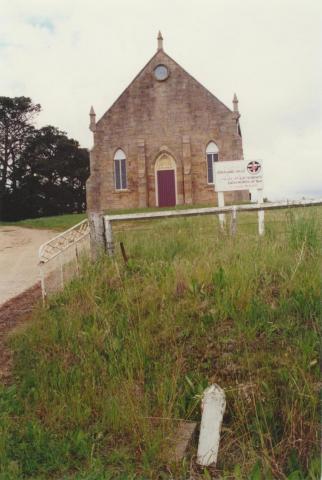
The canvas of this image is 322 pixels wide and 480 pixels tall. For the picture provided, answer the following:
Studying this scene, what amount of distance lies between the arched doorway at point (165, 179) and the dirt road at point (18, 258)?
10355 millimetres

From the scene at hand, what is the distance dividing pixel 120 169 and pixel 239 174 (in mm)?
18991

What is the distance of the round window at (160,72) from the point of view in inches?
1127

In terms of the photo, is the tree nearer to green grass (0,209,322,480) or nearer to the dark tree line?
the dark tree line

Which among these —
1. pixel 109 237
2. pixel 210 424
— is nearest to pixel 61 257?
pixel 109 237

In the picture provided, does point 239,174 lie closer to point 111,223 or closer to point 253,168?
point 253,168

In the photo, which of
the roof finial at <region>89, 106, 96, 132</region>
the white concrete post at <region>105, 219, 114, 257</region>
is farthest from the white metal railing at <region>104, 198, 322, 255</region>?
the roof finial at <region>89, 106, 96, 132</region>

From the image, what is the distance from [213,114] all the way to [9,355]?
24.7 meters

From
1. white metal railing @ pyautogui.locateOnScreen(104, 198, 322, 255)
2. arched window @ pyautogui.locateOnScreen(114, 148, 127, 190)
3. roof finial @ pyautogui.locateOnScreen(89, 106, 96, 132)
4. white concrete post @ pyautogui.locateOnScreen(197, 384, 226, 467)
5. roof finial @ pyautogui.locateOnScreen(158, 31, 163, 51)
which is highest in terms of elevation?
roof finial @ pyautogui.locateOnScreen(158, 31, 163, 51)

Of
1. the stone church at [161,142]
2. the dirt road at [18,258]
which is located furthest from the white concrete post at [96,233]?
the stone church at [161,142]

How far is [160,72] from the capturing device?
28719mm

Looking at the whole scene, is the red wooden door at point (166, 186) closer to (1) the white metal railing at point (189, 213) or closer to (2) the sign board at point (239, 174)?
(2) the sign board at point (239, 174)

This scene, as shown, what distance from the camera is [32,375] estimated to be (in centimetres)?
486

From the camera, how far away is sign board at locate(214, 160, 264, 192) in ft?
35.2

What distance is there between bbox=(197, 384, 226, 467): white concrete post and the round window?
2715 centimetres
